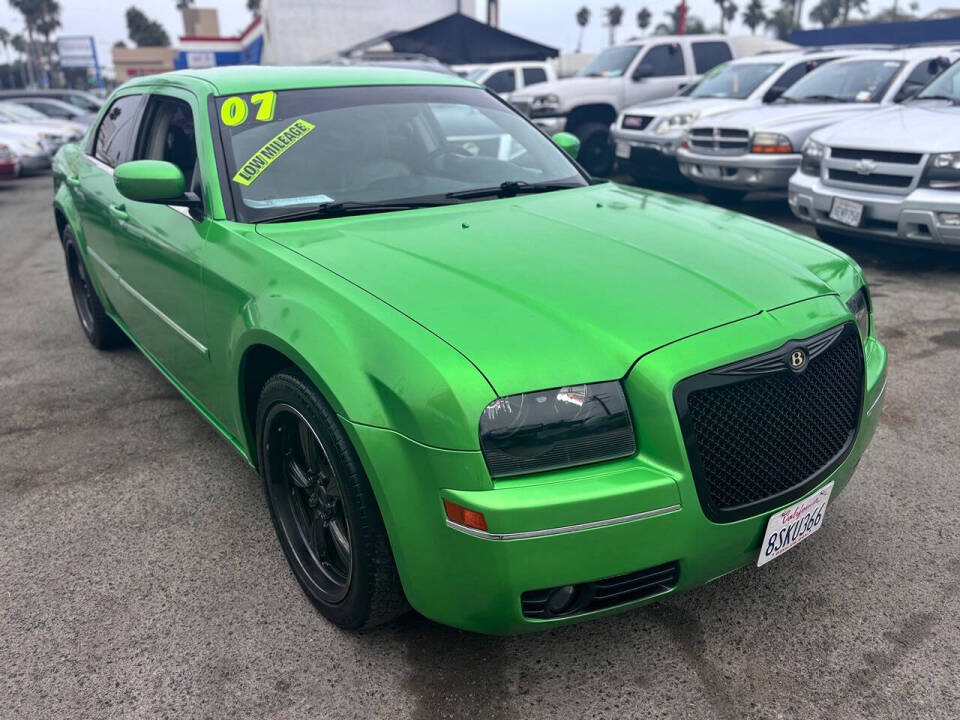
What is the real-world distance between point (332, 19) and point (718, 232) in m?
32.9

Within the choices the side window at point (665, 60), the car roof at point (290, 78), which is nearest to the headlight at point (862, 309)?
the car roof at point (290, 78)

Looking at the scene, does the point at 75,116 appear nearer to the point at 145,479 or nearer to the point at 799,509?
the point at 145,479

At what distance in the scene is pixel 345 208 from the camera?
2840 mm

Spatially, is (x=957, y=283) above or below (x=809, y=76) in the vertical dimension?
below

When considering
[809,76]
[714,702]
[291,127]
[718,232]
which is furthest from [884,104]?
[714,702]

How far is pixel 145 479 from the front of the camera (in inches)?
129

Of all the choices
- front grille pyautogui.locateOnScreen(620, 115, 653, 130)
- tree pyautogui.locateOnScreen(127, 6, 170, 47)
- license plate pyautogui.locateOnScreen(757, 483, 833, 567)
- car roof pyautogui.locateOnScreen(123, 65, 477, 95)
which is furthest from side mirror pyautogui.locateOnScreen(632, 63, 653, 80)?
tree pyautogui.locateOnScreen(127, 6, 170, 47)

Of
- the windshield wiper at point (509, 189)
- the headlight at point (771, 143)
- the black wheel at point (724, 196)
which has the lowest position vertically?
the black wheel at point (724, 196)

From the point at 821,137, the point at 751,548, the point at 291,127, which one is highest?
the point at 291,127

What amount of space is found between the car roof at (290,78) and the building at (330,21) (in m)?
29.7

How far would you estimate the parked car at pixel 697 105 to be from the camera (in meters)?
9.27

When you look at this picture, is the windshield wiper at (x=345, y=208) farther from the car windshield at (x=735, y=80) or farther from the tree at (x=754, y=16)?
the tree at (x=754, y=16)

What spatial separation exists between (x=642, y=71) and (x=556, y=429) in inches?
438

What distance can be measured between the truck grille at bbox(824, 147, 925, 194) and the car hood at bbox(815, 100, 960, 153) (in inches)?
2.3
